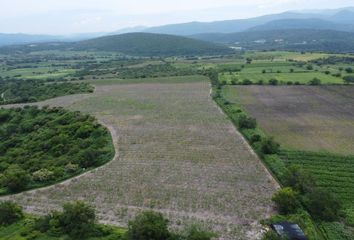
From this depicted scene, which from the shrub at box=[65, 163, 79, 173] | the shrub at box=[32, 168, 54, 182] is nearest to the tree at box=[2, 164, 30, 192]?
the shrub at box=[32, 168, 54, 182]

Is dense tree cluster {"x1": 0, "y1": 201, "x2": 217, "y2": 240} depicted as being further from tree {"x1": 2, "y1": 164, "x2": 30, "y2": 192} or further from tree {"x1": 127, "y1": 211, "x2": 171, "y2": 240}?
tree {"x1": 2, "y1": 164, "x2": 30, "y2": 192}

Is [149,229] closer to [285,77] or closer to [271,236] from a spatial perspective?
[271,236]

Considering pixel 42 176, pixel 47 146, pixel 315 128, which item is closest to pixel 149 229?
pixel 42 176

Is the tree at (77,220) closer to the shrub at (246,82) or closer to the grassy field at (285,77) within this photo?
the shrub at (246,82)

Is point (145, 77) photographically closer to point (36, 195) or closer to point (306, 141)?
point (306, 141)

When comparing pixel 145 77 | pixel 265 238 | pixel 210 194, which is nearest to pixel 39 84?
pixel 145 77

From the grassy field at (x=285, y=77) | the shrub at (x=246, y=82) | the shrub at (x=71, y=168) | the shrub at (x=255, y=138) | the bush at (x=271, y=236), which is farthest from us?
the grassy field at (x=285, y=77)

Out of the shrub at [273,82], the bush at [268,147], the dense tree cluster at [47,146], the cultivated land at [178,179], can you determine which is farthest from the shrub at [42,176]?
the shrub at [273,82]
